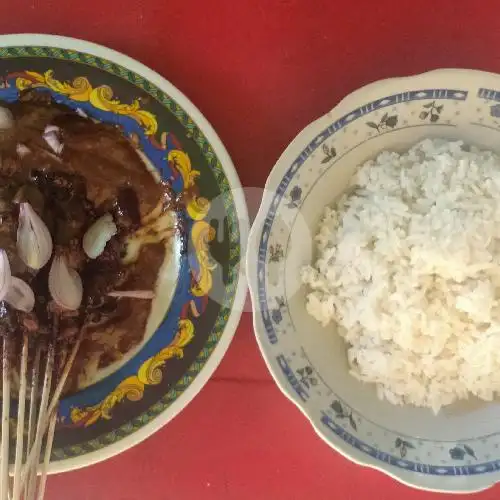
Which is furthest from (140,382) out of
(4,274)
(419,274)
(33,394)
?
(419,274)

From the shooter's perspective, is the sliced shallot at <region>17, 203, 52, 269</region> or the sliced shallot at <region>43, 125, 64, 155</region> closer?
the sliced shallot at <region>17, 203, 52, 269</region>

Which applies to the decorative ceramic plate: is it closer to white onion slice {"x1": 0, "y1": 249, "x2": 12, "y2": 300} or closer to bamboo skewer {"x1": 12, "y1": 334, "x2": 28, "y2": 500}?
bamboo skewer {"x1": 12, "y1": 334, "x2": 28, "y2": 500}

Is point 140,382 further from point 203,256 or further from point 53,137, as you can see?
point 53,137

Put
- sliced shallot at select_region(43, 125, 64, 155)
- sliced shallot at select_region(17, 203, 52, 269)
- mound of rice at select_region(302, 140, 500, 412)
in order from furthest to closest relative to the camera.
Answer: sliced shallot at select_region(43, 125, 64, 155) < sliced shallot at select_region(17, 203, 52, 269) < mound of rice at select_region(302, 140, 500, 412)

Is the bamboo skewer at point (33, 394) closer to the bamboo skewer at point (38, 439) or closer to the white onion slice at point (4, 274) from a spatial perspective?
the bamboo skewer at point (38, 439)

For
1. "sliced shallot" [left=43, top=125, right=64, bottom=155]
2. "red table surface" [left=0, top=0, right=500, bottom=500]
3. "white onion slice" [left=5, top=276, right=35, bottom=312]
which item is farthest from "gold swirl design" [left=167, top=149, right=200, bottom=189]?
"white onion slice" [left=5, top=276, right=35, bottom=312]
